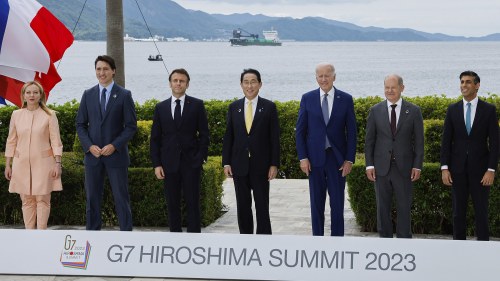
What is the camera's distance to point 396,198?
7.84m

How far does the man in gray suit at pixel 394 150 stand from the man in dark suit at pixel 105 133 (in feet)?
8.71

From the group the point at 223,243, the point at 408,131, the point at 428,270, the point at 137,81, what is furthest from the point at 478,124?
the point at 137,81

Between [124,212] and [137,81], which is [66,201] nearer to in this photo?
[124,212]

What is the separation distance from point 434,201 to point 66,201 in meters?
4.62

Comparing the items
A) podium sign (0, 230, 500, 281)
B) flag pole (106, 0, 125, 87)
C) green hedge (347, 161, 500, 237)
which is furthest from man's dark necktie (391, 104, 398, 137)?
flag pole (106, 0, 125, 87)

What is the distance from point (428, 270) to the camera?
641cm

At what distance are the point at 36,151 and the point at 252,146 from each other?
243cm

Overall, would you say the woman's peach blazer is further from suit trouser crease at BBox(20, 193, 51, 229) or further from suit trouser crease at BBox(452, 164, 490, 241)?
suit trouser crease at BBox(452, 164, 490, 241)

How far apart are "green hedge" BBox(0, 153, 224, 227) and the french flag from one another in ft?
3.92

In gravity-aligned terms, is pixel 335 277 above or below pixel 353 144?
below

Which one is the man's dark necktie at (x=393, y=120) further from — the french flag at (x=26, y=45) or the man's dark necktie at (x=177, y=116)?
the french flag at (x=26, y=45)

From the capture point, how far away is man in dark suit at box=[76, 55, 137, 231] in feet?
26.9

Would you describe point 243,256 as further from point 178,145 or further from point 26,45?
point 26,45

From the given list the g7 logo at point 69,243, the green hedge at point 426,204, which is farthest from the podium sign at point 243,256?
the green hedge at point 426,204
